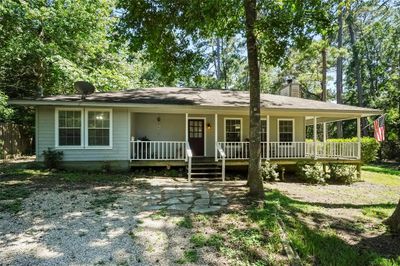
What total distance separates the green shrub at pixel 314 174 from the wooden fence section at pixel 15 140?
578 inches

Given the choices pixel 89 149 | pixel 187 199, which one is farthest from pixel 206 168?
pixel 89 149

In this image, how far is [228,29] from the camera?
31.5ft

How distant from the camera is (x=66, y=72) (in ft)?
48.8

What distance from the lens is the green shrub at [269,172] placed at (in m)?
11.5

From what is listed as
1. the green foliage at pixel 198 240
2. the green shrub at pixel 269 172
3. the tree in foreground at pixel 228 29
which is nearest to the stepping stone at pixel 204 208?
the green foliage at pixel 198 240

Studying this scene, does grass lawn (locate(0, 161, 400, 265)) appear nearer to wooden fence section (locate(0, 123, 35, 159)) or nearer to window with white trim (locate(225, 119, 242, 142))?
window with white trim (locate(225, 119, 242, 142))

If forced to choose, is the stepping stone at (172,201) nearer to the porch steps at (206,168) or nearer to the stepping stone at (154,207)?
the stepping stone at (154,207)

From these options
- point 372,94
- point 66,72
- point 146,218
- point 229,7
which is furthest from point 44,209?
point 372,94

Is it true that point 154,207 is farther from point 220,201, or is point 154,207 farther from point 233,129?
point 233,129

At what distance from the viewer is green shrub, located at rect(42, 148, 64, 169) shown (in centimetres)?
1073

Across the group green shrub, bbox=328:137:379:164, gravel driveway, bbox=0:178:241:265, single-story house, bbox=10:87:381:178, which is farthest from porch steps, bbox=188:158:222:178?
green shrub, bbox=328:137:379:164

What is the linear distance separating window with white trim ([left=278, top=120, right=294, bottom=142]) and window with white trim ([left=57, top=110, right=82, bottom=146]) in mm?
9338

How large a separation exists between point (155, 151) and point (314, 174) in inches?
257

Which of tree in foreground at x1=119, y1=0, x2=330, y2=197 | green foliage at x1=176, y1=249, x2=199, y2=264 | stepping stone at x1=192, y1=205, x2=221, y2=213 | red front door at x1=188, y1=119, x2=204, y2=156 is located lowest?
green foliage at x1=176, y1=249, x2=199, y2=264
